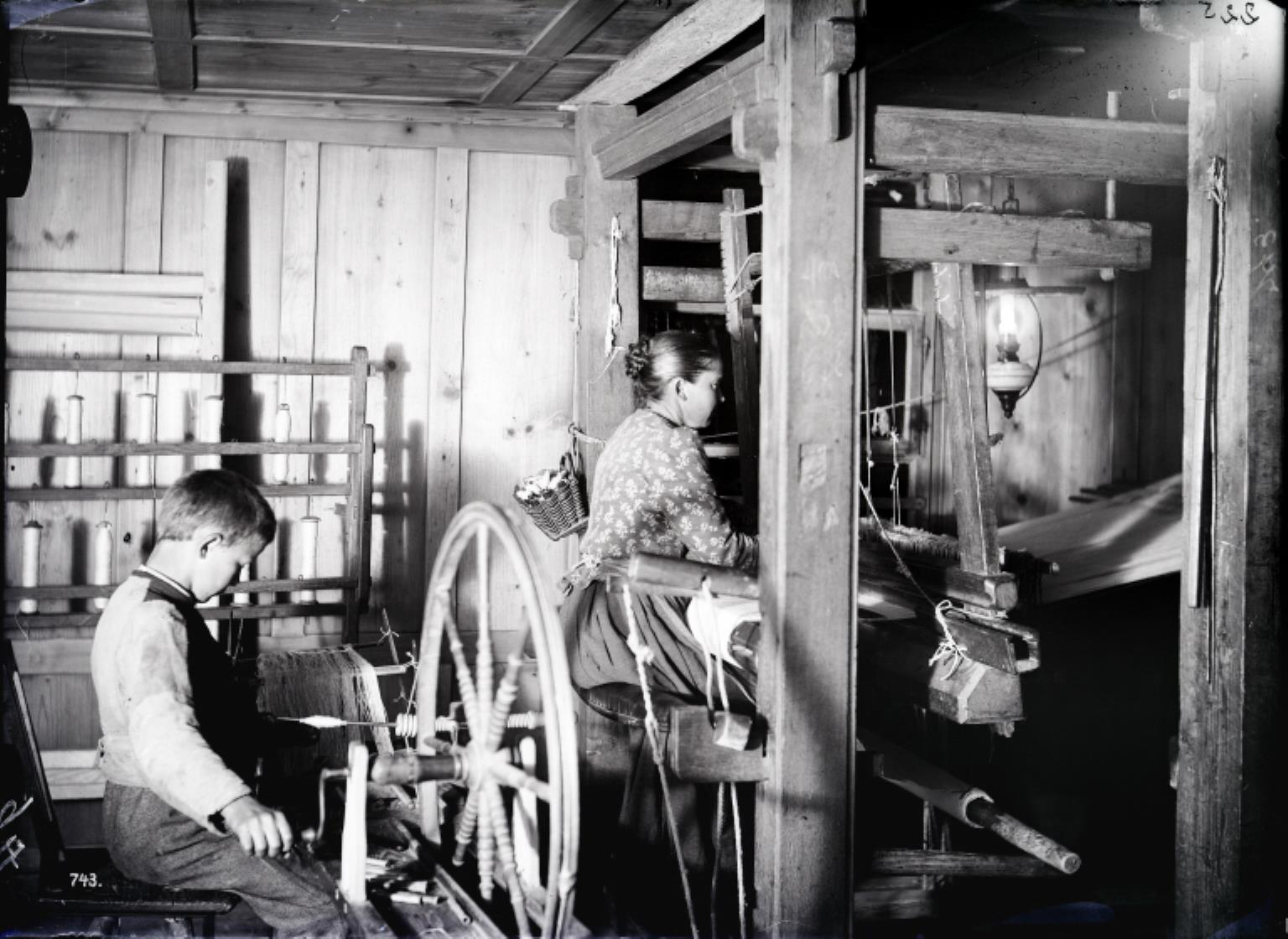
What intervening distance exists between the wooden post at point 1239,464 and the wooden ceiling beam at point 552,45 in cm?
166

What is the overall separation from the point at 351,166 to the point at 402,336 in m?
0.71

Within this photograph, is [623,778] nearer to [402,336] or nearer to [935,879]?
[935,879]

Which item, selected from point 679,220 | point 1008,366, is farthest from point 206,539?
point 1008,366

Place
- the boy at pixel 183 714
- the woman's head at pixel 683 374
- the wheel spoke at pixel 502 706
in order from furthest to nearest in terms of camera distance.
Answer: the woman's head at pixel 683 374
the boy at pixel 183 714
the wheel spoke at pixel 502 706

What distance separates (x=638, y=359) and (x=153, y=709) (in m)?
1.99

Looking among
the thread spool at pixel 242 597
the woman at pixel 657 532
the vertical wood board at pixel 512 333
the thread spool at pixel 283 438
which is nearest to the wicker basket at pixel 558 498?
the vertical wood board at pixel 512 333

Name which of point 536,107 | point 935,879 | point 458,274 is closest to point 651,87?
point 536,107

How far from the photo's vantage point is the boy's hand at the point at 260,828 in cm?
252

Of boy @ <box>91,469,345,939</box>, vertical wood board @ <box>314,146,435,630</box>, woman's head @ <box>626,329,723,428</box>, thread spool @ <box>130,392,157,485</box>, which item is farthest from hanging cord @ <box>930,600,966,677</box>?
thread spool @ <box>130,392,157,485</box>

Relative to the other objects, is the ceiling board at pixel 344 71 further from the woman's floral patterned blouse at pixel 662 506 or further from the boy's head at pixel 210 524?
the boy's head at pixel 210 524

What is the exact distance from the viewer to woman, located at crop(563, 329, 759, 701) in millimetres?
3793

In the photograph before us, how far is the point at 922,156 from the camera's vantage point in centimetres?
323

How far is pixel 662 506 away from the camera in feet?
12.8

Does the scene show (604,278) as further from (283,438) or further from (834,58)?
(834,58)
